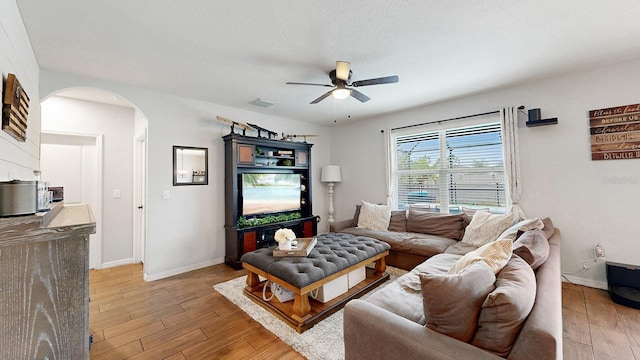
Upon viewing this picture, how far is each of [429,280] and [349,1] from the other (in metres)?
1.83

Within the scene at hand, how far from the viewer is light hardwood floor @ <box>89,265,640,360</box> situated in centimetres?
186

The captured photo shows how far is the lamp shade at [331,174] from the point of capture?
16.8ft

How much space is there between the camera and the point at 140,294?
2828 millimetres

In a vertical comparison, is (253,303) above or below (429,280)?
below

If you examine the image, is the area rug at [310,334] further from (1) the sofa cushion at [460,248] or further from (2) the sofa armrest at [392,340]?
(1) the sofa cushion at [460,248]

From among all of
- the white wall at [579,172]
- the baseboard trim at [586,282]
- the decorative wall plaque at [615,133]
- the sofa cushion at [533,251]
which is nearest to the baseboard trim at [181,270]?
the sofa cushion at [533,251]

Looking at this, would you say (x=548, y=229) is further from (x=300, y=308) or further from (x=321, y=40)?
(x=321, y=40)

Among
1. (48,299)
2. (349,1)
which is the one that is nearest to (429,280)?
(48,299)

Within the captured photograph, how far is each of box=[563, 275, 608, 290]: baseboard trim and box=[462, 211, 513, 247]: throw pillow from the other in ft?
3.10

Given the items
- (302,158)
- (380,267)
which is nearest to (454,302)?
(380,267)

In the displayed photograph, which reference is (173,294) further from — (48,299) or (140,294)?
(48,299)

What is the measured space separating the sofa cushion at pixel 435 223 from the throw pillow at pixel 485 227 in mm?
179

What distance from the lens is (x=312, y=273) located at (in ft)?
7.14

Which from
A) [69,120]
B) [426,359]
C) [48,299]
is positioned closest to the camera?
[48,299]
